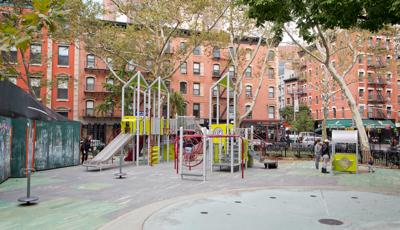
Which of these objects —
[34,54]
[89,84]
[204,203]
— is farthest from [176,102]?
[204,203]

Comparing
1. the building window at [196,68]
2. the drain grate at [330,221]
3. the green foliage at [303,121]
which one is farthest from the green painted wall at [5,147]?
the green foliage at [303,121]

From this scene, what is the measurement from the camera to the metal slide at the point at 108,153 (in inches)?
715

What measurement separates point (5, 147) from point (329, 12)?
1325cm

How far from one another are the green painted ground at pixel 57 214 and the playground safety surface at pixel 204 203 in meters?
0.02

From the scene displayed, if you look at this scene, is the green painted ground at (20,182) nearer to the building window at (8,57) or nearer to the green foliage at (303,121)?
the building window at (8,57)

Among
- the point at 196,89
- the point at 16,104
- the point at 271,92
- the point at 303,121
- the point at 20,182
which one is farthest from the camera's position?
the point at 303,121

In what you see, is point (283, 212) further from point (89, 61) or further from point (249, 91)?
point (249, 91)

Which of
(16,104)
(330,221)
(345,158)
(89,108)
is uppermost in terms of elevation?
(89,108)

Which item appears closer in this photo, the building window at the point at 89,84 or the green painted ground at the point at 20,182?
the green painted ground at the point at 20,182

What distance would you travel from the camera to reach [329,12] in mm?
11078

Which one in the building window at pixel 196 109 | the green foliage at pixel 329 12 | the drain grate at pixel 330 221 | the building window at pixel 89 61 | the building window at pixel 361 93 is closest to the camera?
the drain grate at pixel 330 221

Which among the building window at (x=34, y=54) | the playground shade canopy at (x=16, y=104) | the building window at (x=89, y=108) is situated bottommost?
the playground shade canopy at (x=16, y=104)

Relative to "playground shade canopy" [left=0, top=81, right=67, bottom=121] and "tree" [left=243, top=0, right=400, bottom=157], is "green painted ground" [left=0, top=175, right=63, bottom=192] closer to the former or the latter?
"playground shade canopy" [left=0, top=81, right=67, bottom=121]

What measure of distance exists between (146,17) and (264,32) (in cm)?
945
